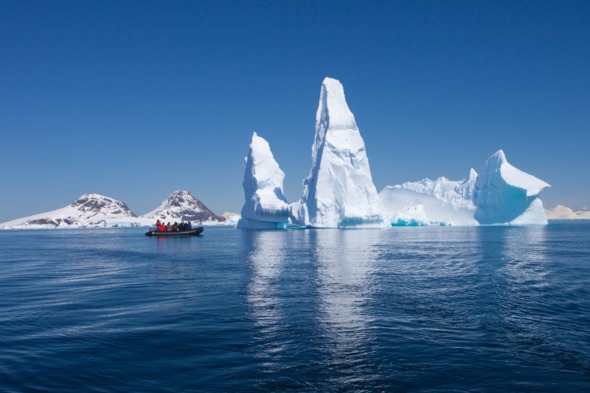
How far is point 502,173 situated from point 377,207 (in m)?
24.8

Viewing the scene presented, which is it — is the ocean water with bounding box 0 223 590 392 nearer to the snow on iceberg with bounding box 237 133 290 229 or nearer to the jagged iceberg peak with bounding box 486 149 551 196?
the snow on iceberg with bounding box 237 133 290 229

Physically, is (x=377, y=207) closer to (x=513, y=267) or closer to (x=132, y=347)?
(x=513, y=267)

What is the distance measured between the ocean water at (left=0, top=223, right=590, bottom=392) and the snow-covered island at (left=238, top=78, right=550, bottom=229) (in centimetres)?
5385

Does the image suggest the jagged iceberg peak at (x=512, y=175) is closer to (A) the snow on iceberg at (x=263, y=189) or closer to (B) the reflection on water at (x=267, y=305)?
(A) the snow on iceberg at (x=263, y=189)

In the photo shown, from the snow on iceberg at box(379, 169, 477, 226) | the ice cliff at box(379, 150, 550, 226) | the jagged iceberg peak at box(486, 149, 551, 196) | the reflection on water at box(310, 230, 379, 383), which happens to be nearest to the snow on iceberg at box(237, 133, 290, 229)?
the ice cliff at box(379, 150, 550, 226)

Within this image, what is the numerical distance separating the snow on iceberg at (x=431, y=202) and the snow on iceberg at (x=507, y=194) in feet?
23.2

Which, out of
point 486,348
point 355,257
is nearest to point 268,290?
point 486,348

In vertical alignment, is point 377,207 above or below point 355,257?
above

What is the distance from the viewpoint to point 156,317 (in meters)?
12.5

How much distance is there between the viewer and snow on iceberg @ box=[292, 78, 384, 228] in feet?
A: 243

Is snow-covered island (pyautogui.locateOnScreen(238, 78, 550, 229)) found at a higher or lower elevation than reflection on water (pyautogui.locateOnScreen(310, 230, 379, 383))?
higher

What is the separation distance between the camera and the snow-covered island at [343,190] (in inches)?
2931

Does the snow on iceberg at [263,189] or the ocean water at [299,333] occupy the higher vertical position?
the snow on iceberg at [263,189]

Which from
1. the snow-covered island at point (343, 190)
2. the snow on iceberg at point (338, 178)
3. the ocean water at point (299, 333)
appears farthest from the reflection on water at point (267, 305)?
the snow-covered island at point (343, 190)
